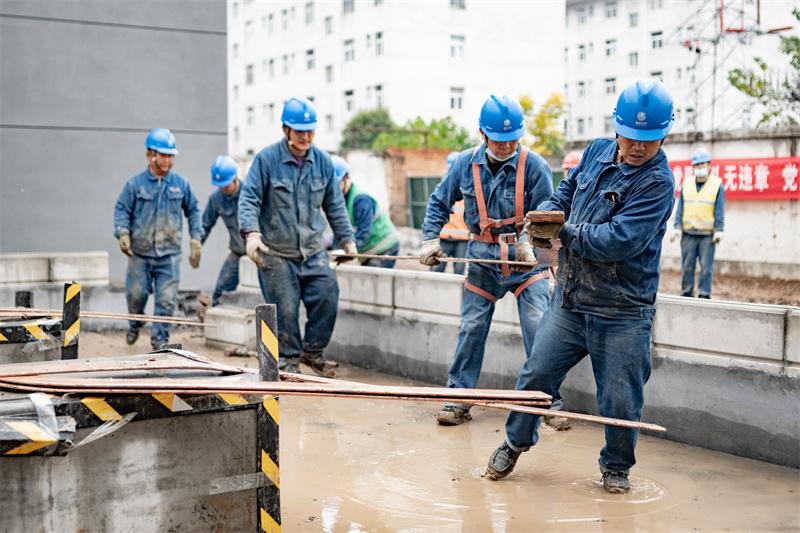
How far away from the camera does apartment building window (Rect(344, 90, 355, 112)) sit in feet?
154

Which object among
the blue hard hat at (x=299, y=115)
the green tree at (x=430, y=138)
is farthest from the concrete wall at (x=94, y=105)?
the green tree at (x=430, y=138)

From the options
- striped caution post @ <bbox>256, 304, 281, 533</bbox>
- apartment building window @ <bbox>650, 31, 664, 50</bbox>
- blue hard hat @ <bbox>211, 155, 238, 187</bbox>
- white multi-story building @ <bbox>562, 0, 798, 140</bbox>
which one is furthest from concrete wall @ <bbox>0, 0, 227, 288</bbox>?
apartment building window @ <bbox>650, 31, 664, 50</bbox>

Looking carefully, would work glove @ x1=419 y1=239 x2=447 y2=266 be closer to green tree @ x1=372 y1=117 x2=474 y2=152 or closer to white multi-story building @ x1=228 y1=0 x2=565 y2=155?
green tree @ x1=372 y1=117 x2=474 y2=152

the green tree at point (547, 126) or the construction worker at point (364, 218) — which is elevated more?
the green tree at point (547, 126)

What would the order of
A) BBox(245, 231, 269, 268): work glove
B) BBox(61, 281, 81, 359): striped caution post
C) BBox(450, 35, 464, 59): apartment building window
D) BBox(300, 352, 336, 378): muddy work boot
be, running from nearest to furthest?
BBox(61, 281, 81, 359): striped caution post < BBox(245, 231, 269, 268): work glove < BBox(300, 352, 336, 378): muddy work boot < BBox(450, 35, 464, 59): apartment building window

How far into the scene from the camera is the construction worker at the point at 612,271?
15.4 ft

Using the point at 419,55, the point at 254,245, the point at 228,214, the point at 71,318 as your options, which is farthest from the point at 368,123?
the point at 71,318

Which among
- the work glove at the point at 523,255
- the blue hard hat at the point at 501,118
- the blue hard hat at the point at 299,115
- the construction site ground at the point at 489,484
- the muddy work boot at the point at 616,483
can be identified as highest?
the blue hard hat at the point at 299,115

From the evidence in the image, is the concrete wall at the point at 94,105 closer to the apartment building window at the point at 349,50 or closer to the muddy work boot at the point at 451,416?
the muddy work boot at the point at 451,416

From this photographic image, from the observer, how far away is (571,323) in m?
5.05

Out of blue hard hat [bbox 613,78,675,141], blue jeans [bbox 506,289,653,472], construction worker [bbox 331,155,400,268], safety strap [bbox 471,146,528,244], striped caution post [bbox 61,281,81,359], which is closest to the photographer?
blue hard hat [bbox 613,78,675,141]

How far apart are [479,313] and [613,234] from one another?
1.95 metres

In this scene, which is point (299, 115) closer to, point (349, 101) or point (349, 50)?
point (349, 50)

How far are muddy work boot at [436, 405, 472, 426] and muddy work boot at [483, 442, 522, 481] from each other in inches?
48.0
